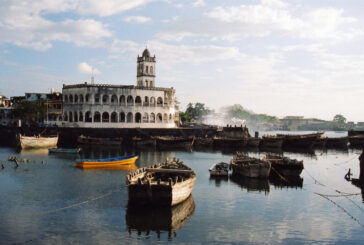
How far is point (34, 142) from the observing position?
69.1 m

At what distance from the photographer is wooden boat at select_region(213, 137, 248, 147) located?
3169 inches

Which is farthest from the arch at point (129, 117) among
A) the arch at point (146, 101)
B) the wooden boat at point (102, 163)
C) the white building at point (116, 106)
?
A: the wooden boat at point (102, 163)

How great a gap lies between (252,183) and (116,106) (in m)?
59.0

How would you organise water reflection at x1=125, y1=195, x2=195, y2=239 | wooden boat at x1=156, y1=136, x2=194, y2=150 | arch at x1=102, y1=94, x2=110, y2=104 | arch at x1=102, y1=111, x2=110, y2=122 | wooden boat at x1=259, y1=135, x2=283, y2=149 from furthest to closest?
1. arch at x1=102, y1=111, x2=110, y2=122
2. arch at x1=102, y1=94, x2=110, y2=104
3. wooden boat at x1=259, y1=135, x2=283, y2=149
4. wooden boat at x1=156, y1=136, x2=194, y2=150
5. water reflection at x1=125, y1=195, x2=195, y2=239

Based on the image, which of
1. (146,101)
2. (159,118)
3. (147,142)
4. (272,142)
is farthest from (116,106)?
(272,142)

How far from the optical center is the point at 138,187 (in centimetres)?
2592

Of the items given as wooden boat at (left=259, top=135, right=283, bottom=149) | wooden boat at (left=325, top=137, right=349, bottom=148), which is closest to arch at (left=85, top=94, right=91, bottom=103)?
wooden boat at (left=259, top=135, right=283, bottom=149)

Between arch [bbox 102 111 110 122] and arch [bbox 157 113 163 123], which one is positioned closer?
arch [bbox 102 111 110 122]

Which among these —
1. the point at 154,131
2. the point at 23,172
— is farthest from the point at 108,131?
the point at 23,172

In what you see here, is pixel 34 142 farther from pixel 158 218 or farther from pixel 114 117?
pixel 158 218

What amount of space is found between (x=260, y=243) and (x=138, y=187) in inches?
366

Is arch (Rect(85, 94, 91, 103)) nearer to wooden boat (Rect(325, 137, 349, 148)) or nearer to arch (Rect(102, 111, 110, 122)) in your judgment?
arch (Rect(102, 111, 110, 122))

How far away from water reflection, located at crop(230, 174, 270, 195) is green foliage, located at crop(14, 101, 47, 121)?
6489cm

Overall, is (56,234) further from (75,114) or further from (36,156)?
(75,114)
